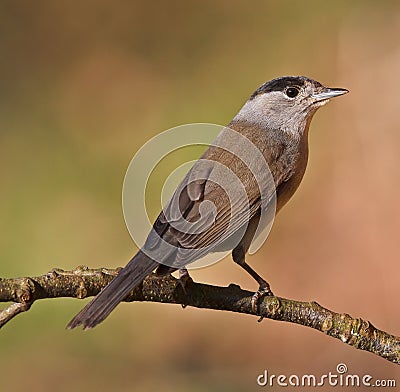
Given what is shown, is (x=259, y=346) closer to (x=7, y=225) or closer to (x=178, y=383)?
(x=178, y=383)

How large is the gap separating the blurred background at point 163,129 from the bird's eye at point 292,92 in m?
1.69

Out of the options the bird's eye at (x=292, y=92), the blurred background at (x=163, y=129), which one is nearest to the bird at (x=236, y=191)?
the bird's eye at (x=292, y=92)

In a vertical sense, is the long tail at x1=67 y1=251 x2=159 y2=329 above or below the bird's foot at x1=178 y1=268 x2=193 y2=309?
below

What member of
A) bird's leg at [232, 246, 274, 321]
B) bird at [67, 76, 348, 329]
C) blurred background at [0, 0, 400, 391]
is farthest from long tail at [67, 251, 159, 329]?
blurred background at [0, 0, 400, 391]

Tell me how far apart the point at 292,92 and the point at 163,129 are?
242 centimetres

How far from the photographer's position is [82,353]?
178 inches

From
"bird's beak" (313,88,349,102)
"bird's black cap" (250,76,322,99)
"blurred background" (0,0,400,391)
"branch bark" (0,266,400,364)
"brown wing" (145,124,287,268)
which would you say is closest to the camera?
"branch bark" (0,266,400,364)

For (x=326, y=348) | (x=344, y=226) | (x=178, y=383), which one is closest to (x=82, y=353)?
(x=178, y=383)

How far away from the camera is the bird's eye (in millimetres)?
3338

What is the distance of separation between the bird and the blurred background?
1.59 metres

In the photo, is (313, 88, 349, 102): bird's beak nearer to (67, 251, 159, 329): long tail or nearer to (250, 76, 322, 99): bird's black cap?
(250, 76, 322, 99): bird's black cap

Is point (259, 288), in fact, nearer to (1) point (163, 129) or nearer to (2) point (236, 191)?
(2) point (236, 191)

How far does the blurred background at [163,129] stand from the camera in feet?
15.0

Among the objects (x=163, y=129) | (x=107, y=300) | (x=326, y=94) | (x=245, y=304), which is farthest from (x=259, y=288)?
(x=163, y=129)
